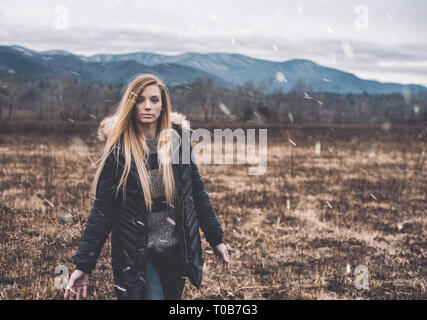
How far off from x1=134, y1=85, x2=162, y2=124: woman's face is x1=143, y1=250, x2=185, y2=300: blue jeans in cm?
92

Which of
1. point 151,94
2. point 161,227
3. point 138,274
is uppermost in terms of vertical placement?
point 151,94

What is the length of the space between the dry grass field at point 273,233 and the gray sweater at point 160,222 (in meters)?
2.33

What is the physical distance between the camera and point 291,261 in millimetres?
5430

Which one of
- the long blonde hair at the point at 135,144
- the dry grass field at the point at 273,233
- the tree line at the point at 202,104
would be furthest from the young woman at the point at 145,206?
the tree line at the point at 202,104

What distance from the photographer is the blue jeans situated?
7.14ft

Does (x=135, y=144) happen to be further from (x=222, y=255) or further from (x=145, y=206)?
(x=222, y=255)

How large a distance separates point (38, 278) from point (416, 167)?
17068mm

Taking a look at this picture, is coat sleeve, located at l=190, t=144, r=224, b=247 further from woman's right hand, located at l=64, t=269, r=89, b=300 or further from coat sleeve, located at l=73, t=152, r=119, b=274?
woman's right hand, located at l=64, t=269, r=89, b=300

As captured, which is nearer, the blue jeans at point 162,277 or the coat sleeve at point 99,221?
the coat sleeve at point 99,221

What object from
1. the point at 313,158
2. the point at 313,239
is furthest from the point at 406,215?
the point at 313,158

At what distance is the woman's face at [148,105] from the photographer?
222cm

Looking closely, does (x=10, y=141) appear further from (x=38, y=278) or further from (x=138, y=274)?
(x=138, y=274)

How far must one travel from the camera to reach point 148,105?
2215 millimetres

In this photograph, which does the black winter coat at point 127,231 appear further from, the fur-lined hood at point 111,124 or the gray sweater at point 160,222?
the fur-lined hood at point 111,124
